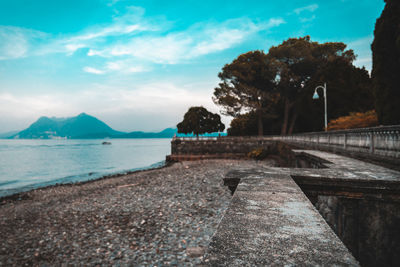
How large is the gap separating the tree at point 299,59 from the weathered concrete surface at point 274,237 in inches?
1468

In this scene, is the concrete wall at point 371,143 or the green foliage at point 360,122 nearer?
the concrete wall at point 371,143

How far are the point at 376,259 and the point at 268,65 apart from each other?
122 ft

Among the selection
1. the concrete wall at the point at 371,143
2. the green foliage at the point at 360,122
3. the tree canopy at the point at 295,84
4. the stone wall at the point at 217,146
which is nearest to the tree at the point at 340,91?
the tree canopy at the point at 295,84

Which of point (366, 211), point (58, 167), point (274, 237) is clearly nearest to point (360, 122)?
point (366, 211)

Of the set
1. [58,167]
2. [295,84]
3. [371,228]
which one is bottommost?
[58,167]

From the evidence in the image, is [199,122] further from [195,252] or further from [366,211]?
[366,211]

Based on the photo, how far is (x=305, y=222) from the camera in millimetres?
1865

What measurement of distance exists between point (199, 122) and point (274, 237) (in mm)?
51818

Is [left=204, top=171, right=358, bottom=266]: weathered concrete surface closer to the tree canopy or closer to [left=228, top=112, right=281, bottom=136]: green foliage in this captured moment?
the tree canopy

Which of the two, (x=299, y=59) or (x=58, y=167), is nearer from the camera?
(x=58, y=167)

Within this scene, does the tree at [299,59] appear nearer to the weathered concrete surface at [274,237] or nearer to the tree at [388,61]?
the tree at [388,61]

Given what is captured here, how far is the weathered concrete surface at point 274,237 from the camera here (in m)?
1.31

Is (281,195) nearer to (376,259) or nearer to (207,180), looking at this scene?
(376,259)

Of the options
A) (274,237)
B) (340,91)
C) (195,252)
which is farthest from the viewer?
(340,91)
